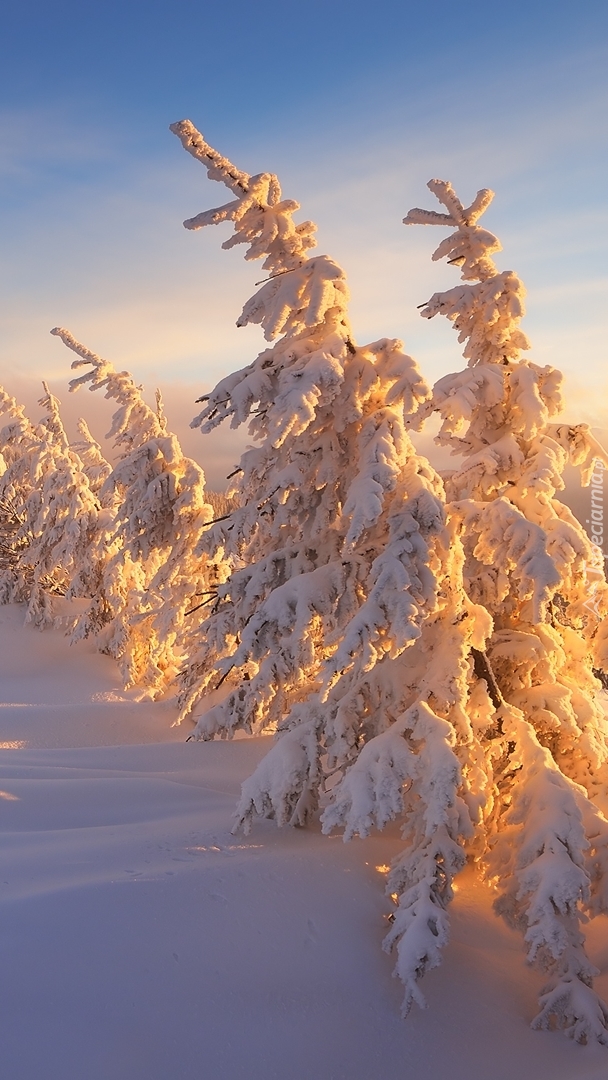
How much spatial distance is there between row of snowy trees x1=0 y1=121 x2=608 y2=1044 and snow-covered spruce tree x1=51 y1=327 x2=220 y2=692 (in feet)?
5.16

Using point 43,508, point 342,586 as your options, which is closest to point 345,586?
point 342,586

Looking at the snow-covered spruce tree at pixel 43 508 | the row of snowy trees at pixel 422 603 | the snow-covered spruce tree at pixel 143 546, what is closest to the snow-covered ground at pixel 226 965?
the row of snowy trees at pixel 422 603

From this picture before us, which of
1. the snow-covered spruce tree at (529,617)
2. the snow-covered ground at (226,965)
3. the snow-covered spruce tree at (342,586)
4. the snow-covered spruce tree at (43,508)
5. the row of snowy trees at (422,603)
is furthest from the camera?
the snow-covered spruce tree at (43,508)

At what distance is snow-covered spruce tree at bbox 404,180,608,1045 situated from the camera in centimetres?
509

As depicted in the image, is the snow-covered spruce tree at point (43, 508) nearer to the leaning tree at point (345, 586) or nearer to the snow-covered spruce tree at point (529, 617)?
the leaning tree at point (345, 586)

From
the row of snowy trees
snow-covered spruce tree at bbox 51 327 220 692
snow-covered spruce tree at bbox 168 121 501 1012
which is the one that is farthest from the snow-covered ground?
snow-covered spruce tree at bbox 51 327 220 692

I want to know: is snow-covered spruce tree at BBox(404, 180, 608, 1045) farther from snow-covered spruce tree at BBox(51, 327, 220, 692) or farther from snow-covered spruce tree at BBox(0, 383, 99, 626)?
snow-covered spruce tree at BBox(0, 383, 99, 626)

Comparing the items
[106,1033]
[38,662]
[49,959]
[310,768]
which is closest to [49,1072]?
[106,1033]

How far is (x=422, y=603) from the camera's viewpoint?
18.4 feet

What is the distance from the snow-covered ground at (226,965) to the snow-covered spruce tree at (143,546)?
273 centimetres

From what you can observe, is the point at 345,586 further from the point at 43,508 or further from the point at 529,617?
the point at 43,508

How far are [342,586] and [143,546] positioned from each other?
17.0 ft

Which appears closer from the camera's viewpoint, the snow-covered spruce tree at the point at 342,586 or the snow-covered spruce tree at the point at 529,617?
the snow-covered spruce tree at the point at 529,617

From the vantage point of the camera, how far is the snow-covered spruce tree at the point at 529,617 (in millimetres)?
5090
